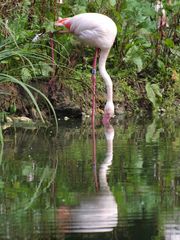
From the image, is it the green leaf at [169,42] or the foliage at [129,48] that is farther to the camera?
the green leaf at [169,42]

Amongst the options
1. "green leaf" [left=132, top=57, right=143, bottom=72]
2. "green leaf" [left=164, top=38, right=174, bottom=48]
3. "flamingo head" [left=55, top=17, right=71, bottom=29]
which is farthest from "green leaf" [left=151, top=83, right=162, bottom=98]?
"flamingo head" [left=55, top=17, right=71, bottom=29]

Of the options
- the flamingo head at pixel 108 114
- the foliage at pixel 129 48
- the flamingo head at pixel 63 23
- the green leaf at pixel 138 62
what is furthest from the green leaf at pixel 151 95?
the flamingo head at pixel 63 23

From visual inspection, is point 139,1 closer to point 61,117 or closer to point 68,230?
point 61,117

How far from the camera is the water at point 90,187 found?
408cm

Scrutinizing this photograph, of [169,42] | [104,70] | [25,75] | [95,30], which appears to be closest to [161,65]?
[169,42]

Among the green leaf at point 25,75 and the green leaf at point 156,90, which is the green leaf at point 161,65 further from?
the green leaf at point 25,75

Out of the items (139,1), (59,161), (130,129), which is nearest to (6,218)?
(59,161)

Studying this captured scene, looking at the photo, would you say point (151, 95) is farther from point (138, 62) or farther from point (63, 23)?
Answer: point (63, 23)

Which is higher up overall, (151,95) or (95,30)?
(95,30)

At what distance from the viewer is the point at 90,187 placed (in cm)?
521

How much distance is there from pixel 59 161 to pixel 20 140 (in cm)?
162

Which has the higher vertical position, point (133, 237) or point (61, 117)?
point (133, 237)

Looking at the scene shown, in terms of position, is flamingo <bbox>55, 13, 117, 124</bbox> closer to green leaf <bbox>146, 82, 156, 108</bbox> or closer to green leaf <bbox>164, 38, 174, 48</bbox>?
green leaf <bbox>146, 82, 156, 108</bbox>

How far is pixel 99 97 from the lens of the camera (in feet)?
39.0
